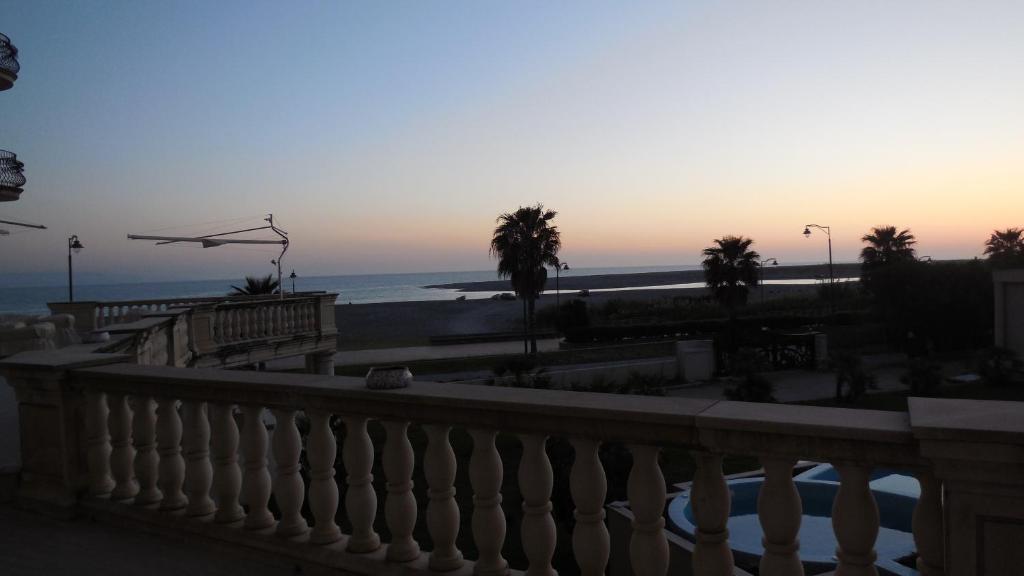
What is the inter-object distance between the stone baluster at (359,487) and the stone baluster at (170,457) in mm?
1307

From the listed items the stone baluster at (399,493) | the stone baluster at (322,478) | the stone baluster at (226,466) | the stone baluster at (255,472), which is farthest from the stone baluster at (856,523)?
the stone baluster at (226,466)

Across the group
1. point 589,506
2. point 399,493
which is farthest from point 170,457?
point 589,506

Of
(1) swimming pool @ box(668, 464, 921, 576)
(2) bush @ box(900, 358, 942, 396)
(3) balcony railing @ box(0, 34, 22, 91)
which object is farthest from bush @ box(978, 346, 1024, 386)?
(3) balcony railing @ box(0, 34, 22, 91)

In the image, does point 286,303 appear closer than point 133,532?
No

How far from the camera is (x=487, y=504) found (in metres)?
2.97

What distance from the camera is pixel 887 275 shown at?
35.8 meters

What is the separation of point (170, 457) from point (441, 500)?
73.7 inches

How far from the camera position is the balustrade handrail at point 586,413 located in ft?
7.20

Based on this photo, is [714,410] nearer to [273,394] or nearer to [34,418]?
[273,394]

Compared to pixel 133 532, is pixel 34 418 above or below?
above

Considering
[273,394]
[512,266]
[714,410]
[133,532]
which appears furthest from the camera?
[512,266]

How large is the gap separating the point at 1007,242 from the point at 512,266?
109 ft

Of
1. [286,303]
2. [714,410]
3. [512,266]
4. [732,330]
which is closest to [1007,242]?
[732,330]

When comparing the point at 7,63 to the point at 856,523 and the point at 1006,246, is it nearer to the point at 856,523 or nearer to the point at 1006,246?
the point at 856,523
